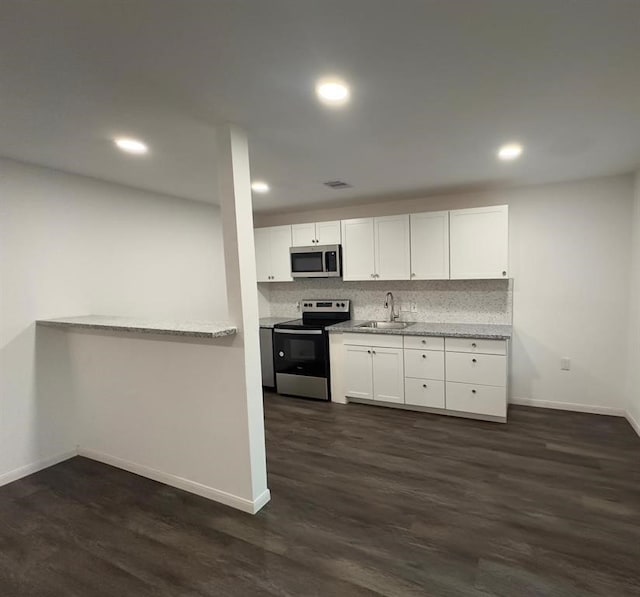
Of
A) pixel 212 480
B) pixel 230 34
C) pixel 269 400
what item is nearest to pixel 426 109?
pixel 230 34

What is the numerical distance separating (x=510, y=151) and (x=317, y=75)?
1.77 meters

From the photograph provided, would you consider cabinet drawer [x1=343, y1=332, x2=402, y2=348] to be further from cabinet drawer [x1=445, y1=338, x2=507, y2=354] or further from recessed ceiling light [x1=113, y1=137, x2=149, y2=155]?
recessed ceiling light [x1=113, y1=137, x2=149, y2=155]

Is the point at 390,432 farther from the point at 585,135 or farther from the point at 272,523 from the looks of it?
the point at 585,135

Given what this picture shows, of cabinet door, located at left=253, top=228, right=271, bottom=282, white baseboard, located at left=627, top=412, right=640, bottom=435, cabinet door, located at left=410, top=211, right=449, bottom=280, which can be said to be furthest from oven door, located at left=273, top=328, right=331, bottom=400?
white baseboard, located at left=627, top=412, right=640, bottom=435

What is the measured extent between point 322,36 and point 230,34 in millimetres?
332

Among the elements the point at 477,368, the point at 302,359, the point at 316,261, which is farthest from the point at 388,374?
the point at 316,261

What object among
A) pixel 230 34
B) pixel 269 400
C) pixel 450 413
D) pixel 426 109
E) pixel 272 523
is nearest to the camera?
pixel 230 34

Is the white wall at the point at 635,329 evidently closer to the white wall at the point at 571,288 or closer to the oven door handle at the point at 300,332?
the white wall at the point at 571,288

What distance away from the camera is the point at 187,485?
2605 millimetres

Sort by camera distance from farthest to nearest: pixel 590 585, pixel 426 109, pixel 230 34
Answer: pixel 426 109, pixel 590 585, pixel 230 34

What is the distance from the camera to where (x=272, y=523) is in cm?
225

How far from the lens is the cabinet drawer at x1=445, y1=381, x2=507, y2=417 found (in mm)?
3549

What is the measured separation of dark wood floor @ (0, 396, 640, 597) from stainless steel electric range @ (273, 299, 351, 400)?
1.14 meters

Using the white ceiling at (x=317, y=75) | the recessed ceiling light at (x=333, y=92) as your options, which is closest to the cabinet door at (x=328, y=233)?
the white ceiling at (x=317, y=75)
